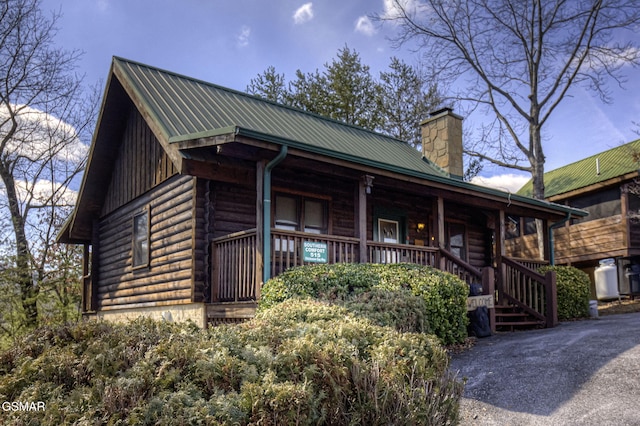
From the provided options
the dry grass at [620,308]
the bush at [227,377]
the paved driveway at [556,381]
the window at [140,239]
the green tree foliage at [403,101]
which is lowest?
the paved driveway at [556,381]

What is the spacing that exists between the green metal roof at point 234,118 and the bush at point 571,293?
14.3 feet

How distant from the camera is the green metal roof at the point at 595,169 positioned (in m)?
22.0

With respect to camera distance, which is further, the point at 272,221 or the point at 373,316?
the point at 272,221

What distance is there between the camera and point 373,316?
7.89 metres

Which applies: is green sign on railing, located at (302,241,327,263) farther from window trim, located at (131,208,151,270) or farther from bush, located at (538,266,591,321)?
bush, located at (538,266,591,321)

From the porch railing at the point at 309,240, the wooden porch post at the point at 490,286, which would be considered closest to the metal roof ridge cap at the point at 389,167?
the porch railing at the point at 309,240

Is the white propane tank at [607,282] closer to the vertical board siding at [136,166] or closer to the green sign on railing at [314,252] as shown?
the green sign on railing at [314,252]

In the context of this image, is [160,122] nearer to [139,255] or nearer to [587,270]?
[139,255]

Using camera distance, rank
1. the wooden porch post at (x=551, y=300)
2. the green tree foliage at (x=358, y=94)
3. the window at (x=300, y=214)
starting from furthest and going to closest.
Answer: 1. the green tree foliage at (x=358, y=94)
2. the window at (x=300, y=214)
3. the wooden porch post at (x=551, y=300)

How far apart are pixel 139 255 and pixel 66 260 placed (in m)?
9.10

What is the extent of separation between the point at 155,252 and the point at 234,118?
3.60 meters

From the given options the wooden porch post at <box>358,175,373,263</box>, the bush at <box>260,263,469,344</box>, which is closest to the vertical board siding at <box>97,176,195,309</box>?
the bush at <box>260,263,469,344</box>

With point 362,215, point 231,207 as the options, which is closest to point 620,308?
point 362,215

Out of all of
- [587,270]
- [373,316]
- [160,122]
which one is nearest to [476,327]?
[373,316]
